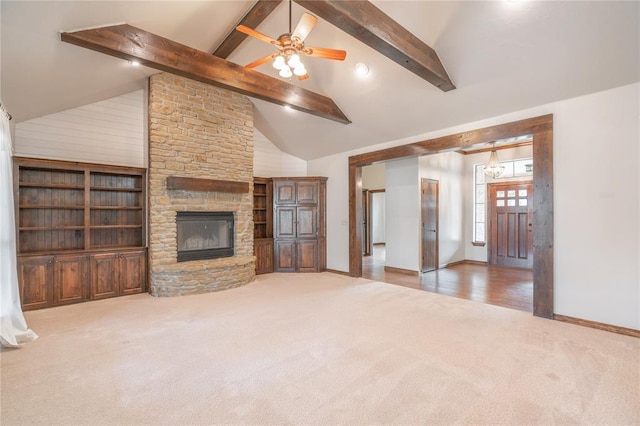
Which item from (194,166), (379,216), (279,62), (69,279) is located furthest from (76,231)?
(379,216)

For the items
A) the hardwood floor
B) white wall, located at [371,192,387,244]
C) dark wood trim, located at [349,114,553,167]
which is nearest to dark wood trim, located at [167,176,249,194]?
dark wood trim, located at [349,114,553,167]

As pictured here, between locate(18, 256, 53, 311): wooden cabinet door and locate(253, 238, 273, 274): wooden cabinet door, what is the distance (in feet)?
11.1

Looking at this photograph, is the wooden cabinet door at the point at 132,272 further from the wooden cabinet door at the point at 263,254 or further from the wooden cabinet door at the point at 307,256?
the wooden cabinet door at the point at 307,256

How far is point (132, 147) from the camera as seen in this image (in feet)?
18.0

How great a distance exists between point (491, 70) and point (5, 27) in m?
5.04

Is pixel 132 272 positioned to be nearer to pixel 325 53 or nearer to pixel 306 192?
pixel 306 192

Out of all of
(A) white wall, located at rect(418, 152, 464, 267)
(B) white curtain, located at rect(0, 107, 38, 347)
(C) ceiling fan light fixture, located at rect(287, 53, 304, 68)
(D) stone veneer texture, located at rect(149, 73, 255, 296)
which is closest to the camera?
(B) white curtain, located at rect(0, 107, 38, 347)

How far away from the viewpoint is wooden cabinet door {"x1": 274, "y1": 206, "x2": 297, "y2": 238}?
6910mm

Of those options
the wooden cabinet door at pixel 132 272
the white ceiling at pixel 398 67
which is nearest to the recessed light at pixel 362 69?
the white ceiling at pixel 398 67

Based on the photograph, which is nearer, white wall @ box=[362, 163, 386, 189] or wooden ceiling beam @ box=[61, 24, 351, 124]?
wooden ceiling beam @ box=[61, 24, 351, 124]

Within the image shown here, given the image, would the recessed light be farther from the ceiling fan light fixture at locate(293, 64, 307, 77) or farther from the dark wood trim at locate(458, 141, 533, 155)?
the dark wood trim at locate(458, 141, 533, 155)

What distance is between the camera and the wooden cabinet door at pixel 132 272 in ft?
16.0

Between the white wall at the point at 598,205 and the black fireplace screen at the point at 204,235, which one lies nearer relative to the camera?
the white wall at the point at 598,205

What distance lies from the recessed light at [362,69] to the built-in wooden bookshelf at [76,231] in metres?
3.98
